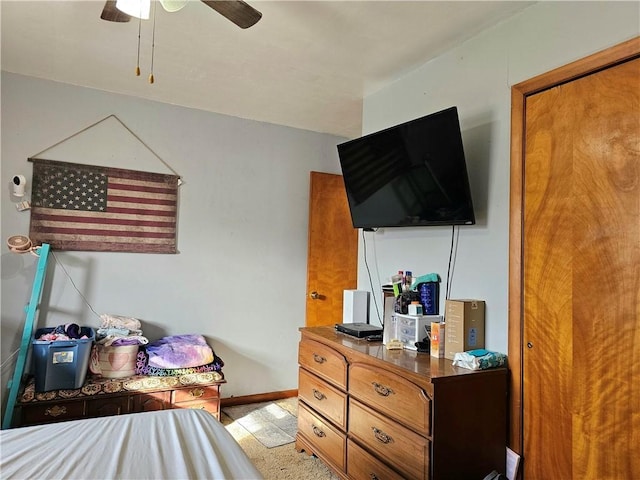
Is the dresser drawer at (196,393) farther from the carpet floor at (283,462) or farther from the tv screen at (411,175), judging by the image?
the tv screen at (411,175)

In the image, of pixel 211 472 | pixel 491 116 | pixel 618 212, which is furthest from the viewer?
pixel 491 116

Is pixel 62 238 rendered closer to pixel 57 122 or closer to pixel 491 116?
pixel 57 122

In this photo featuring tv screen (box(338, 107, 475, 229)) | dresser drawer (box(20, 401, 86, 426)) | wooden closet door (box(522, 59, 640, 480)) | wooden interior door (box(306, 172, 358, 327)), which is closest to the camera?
wooden closet door (box(522, 59, 640, 480))

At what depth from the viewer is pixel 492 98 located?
7.23ft

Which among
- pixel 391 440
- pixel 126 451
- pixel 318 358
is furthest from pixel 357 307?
pixel 126 451

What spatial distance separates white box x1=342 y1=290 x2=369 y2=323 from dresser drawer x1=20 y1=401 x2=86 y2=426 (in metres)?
1.83

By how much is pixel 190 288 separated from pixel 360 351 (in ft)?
6.01

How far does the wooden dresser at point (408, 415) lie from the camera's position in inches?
69.8

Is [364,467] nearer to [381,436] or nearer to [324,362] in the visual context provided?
[381,436]

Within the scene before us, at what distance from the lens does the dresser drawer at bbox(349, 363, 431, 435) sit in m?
1.79

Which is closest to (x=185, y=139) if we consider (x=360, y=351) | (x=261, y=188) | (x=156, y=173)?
(x=156, y=173)

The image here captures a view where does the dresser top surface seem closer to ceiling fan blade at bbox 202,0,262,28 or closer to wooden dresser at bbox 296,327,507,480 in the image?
wooden dresser at bbox 296,327,507,480

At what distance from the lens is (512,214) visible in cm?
203

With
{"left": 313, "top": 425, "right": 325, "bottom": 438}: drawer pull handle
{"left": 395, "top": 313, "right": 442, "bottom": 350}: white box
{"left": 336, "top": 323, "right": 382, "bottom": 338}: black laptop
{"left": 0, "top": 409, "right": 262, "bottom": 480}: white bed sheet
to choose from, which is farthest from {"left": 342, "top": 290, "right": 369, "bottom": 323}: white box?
{"left": 0, "top": 409, "right": 262, "bottom": 480}: white bed sheet
